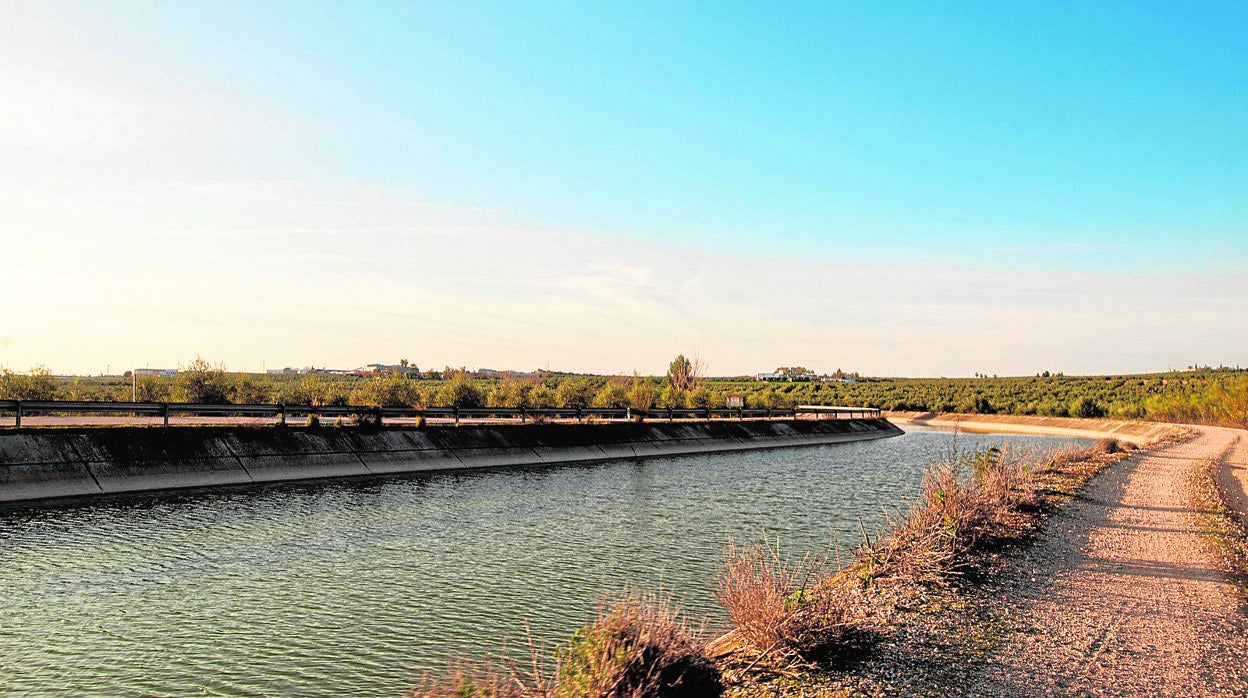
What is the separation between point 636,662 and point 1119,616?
22.2 ft

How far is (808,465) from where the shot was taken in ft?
123

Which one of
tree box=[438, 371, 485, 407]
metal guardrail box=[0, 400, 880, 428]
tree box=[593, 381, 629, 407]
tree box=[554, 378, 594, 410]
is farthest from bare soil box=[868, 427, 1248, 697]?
tree box=[554, 378, 594, 410]

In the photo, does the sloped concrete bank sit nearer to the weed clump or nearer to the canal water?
the canal water

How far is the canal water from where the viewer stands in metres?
9.16

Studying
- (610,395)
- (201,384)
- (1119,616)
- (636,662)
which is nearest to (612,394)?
(610,395)

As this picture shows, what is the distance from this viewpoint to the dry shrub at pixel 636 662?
639 centimetres

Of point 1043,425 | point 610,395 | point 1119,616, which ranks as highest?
point 610,395

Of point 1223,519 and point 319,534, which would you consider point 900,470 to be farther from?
point 319,534

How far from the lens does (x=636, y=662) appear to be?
6.77 metres

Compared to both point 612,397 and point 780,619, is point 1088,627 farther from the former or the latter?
point 612,397

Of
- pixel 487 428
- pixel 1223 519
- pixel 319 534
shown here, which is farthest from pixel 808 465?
pixel 319 534

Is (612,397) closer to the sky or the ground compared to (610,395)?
closer to the ground

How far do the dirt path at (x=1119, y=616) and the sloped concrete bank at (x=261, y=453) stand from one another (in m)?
21.9

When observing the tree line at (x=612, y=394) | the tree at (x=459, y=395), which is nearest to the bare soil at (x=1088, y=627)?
the tree line at (x=612, y=394)
